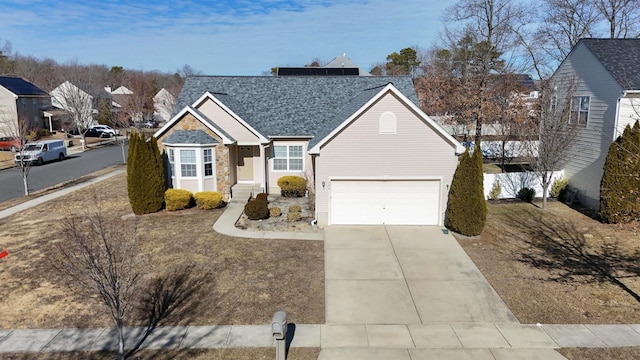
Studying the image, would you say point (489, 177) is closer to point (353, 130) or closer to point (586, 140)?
point (586, 140)

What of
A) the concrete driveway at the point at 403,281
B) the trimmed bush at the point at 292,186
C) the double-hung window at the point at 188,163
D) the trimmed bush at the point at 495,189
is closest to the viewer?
the concrete driveway at the point at 403,281

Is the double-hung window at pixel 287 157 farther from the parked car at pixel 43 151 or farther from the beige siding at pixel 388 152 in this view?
the parked car at pixel 43 151

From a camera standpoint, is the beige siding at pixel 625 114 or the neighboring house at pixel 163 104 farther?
the neighboring house at pixel 163 104

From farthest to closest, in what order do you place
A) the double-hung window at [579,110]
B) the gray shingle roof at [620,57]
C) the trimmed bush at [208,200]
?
1. the double-hung window at [579,110]
2. the trimmed bush at [208,200]
3. the gray shingle roof at [620,57]

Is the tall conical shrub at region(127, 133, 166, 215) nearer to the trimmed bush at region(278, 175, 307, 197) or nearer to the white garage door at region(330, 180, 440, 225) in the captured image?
the trimmed bush at region(278, 175, 307, 197)

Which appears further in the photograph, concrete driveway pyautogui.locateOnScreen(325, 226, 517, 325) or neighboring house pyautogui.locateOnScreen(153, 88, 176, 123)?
neighboring house pyautogui.locateOnScreen(153, 88, 176, 123)

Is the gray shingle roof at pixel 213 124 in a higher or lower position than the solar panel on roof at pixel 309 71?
lower

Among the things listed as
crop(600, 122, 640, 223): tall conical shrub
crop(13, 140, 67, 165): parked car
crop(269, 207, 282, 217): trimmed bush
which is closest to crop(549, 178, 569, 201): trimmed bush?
crop(600, 122, 640, 223): tall conical shrub

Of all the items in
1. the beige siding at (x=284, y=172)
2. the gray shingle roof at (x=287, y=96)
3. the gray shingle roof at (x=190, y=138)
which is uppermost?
the gray shingle roof at (x=287, y=96)

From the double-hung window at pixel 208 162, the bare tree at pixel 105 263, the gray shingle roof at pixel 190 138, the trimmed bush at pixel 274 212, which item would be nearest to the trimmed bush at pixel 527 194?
the trimmed bush at pixel 274 212
